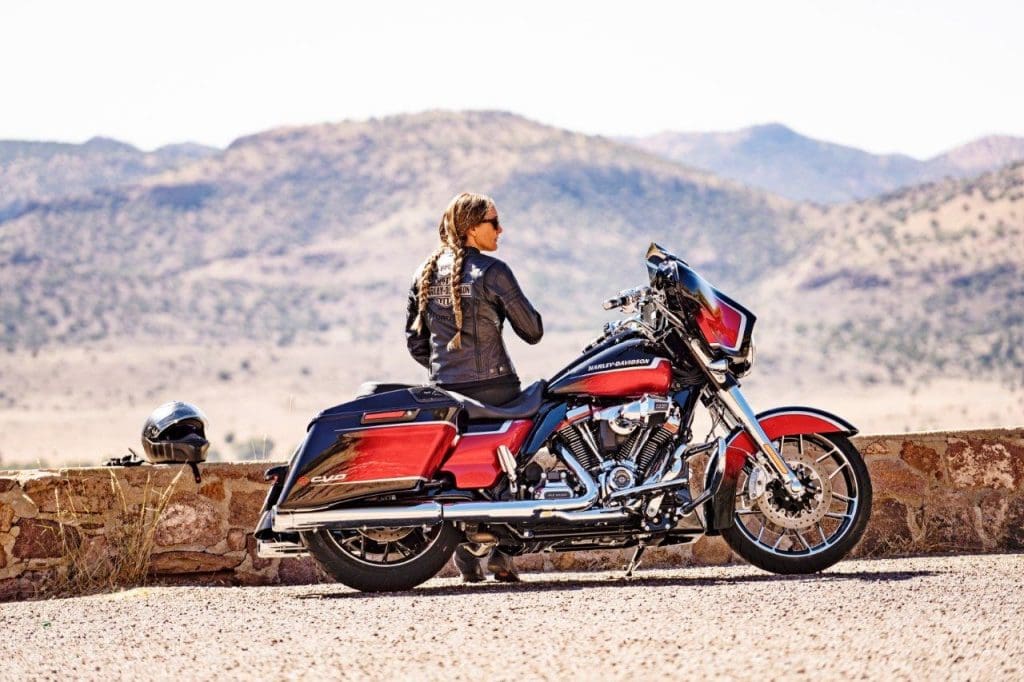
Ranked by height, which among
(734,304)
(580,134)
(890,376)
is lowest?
(890,376)

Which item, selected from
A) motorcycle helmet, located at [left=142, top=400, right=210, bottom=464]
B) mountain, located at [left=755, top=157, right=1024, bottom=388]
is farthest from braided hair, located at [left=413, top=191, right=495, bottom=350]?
mountain, located at [left=755, top=157, right=1024, bottom=388]

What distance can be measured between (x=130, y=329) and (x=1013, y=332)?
126 feet

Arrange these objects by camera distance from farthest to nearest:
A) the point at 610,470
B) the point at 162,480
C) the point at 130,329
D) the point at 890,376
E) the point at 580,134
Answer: the point at 580,134 → the point at 130,329 → the point at 890,376 → the point at 162,480 → the point at 610,470

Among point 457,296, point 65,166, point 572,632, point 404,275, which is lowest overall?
point 572,632

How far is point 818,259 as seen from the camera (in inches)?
3051

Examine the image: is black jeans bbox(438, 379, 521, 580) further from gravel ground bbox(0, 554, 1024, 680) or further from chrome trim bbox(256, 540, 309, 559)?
chrome trim bbox(256, 540, 309, 559)

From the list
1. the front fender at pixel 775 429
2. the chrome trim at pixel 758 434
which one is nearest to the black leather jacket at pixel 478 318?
the chrome trim at pixel 758 434

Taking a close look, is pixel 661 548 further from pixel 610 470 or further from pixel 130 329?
pixel 130 329

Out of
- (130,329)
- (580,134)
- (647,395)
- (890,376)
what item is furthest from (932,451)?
(580,134)

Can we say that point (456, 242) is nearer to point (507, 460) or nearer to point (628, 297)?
point (628, 297)

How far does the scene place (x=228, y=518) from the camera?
8414mm

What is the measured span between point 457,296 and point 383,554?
1.18m

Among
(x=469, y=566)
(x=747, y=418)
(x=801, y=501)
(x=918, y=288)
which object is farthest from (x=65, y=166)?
(x=801, y=501)

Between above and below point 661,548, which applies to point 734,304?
above
